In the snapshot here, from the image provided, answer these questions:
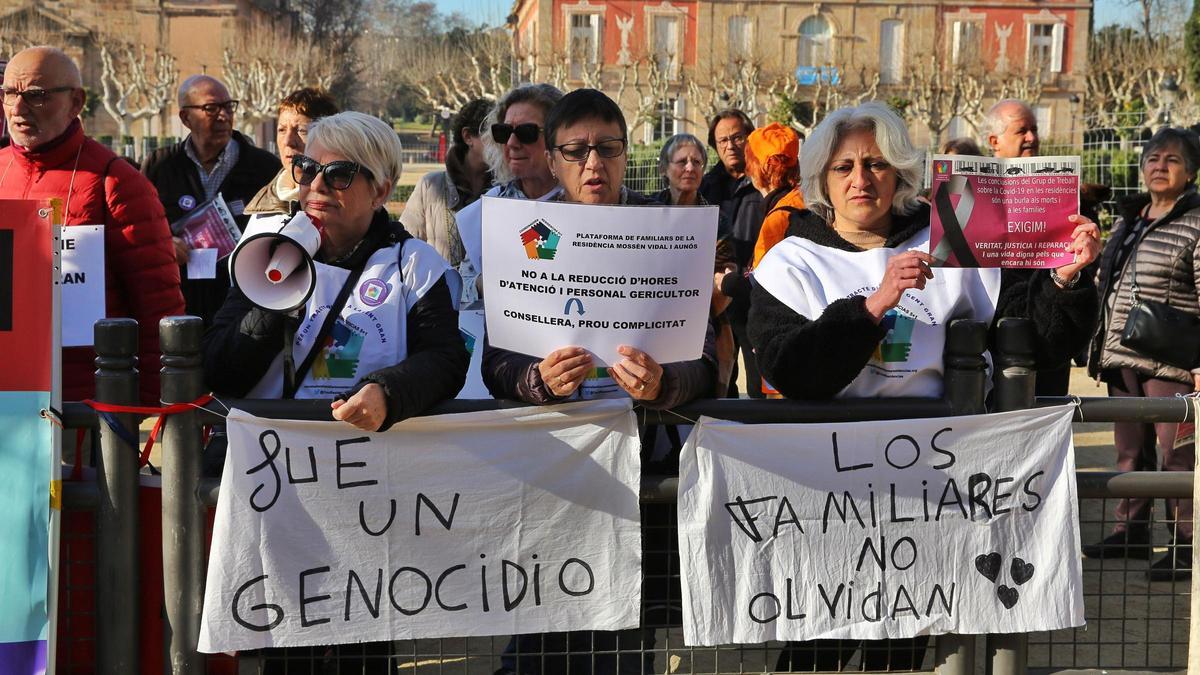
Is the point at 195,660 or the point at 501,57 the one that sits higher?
the point at 501,57

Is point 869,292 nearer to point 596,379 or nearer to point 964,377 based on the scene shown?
point 964,377

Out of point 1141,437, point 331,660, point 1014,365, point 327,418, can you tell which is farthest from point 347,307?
point 1141,437

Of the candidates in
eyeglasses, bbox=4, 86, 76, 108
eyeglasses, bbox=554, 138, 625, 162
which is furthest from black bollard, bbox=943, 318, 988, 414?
eyeglasses, bbox=4, 86, 76, 108

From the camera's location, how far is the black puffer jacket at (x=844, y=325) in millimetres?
3045

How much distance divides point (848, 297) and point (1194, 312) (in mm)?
3192

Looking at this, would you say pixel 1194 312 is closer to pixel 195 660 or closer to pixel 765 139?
pixel 765 139

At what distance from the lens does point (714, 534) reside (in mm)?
3115

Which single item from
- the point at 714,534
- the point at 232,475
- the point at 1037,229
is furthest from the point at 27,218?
the point at 1037,229

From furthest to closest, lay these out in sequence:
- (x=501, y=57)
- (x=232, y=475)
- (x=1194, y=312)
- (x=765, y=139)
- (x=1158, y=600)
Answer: (x=501, y=57)
(x=765, y=139)
(x=1194, y=312)
(x=1158, y=600)
(x=232, y=475)

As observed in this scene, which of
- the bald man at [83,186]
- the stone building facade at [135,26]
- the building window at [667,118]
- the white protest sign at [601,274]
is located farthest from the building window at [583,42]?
the white protest sign at [601,274]

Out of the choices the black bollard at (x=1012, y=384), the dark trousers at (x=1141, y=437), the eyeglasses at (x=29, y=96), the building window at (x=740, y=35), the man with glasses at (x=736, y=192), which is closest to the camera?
the black bollard at (x=1012, y=384)

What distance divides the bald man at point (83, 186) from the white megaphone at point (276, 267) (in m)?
1.29

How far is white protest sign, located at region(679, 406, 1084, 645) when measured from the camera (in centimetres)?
311

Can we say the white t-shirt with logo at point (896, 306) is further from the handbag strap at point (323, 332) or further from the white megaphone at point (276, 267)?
the white megaphone at point (276, 267)
